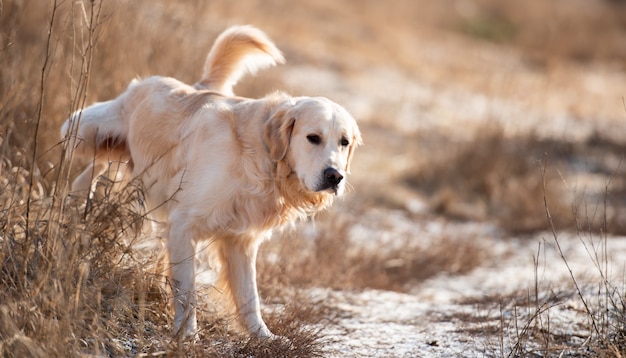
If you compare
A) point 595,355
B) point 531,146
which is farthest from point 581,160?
point 595,355

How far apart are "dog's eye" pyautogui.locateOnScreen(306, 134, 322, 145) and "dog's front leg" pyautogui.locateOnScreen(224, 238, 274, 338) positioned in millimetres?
679

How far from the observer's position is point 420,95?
13.5 m

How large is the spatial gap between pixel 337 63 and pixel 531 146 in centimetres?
431

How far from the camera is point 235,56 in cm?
453

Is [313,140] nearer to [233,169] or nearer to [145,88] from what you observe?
[233,169]

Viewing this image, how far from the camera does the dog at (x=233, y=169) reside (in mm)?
3699

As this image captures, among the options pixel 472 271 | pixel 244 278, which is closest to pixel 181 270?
pixel 244 278

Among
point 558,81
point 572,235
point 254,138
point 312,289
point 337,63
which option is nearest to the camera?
point 254,138

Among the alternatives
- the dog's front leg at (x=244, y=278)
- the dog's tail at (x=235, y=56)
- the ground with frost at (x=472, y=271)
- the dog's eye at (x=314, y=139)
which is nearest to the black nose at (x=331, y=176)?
the dog's eye at (x=314, y=139)

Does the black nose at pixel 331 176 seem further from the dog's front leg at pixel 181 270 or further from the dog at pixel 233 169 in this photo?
the dog's front leg at pixel 181 270

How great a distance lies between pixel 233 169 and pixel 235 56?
0.98m

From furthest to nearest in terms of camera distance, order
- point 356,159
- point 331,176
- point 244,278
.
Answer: point 356,159
point 244,278
point 331,176

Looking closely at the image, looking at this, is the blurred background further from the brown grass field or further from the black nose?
the black nose

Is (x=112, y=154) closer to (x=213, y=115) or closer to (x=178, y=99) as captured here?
(x=178, y=99)
